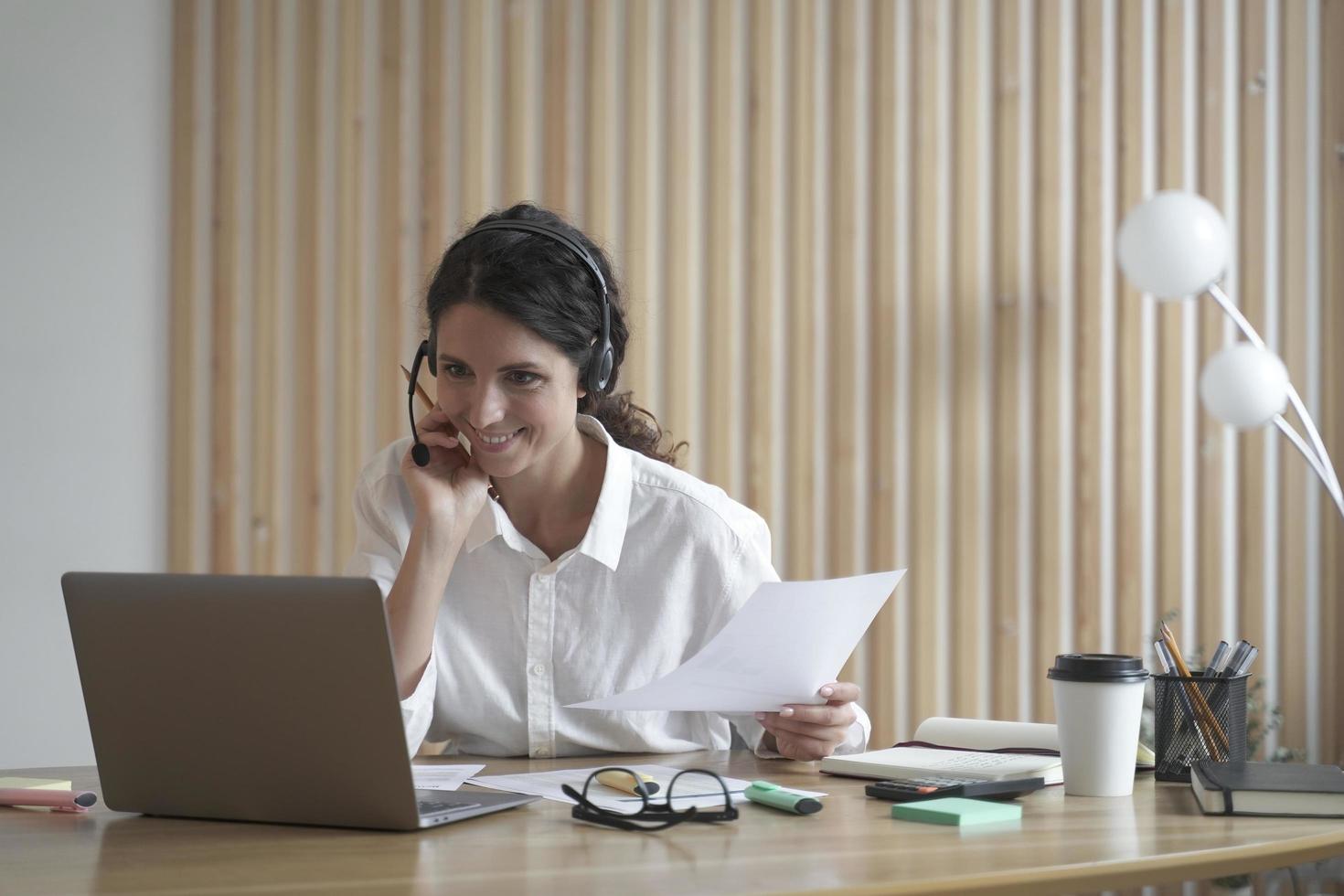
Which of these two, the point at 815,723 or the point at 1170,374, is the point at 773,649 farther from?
the point at 1170,374

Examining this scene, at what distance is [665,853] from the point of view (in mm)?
991

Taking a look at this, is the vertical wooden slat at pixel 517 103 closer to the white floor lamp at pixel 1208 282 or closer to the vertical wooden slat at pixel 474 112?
the vertical wooden slat at pixel 474 112

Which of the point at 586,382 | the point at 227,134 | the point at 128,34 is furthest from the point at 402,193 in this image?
the point at 586,382

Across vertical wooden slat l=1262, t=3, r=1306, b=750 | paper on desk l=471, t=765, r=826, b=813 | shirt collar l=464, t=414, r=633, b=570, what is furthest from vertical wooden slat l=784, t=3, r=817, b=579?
paper on desk l=471, t=765, r=826, b=813

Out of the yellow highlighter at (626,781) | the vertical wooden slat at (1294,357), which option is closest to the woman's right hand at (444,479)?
the yellow highlighter at (626,781)

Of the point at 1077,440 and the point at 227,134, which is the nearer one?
the point at 227,134

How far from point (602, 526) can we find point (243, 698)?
0.74 m

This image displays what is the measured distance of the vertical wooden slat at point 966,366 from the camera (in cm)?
324

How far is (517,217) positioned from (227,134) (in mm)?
1548

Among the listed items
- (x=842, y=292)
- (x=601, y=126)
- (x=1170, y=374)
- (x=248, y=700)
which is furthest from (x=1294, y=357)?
(x=248, y=700)

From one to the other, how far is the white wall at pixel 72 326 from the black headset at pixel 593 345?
1.45 metres

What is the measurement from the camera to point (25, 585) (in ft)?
9.64

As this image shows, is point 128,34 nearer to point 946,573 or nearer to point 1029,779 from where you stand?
point 946,573

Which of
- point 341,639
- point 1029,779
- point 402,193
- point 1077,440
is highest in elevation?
point 402,193
